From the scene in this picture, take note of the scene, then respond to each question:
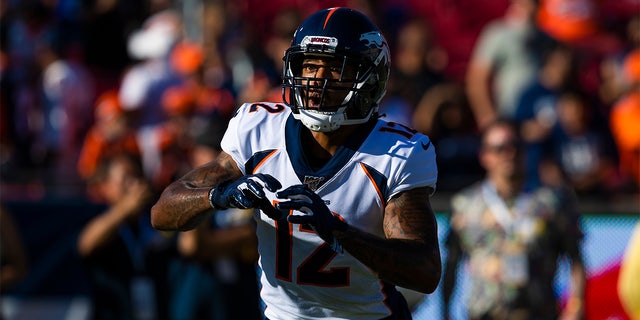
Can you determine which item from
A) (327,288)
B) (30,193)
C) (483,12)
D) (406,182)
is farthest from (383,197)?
(483,12)

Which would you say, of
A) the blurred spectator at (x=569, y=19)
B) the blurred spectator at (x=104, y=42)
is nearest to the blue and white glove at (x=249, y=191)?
the blurred spectator at (x=569, y=19)

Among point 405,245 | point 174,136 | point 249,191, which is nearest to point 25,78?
point 174,136

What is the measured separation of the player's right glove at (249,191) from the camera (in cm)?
336

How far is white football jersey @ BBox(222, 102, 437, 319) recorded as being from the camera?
12.0 feet

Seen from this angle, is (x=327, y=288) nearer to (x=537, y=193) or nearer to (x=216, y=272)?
(x=537, y=193)

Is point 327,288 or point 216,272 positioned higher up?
point 327,288

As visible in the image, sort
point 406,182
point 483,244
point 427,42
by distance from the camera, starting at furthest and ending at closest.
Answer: point 427,42 < point 483,244 < point 406,182

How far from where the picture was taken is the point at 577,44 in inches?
404

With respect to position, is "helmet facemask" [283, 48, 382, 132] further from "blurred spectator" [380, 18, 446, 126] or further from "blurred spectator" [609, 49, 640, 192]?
"blurred spectator" [609, 49, 640, 192]

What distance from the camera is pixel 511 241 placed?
637cm

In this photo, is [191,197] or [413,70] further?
[413,70]

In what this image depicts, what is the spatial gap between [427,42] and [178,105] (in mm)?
2228

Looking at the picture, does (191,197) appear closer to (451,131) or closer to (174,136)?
(174,136)

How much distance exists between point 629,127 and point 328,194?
18.9 ft
